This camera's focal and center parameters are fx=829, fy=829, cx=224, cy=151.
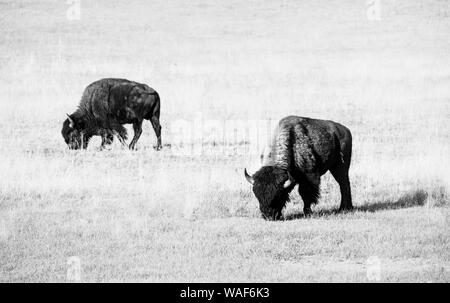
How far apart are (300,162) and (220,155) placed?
18.6 ft

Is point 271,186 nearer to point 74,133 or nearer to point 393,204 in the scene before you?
point 393,204

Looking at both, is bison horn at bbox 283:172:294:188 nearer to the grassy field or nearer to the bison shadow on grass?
the grassy field

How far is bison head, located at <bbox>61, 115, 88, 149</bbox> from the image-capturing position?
1839cm

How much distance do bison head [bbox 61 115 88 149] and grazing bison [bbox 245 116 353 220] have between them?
7653 millimetres

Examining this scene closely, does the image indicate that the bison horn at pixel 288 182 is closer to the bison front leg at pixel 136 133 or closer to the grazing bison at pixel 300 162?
the grazing bison at pixel 300 162

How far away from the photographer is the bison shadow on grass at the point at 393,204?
12.1m

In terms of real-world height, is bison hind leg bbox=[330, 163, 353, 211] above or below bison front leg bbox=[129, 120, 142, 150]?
below

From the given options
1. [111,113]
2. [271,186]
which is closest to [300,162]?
[271,186]

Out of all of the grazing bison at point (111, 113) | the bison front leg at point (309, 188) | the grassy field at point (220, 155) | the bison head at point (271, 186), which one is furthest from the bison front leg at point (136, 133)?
the bison head at point (271, 186)

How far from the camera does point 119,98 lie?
18.5 meters

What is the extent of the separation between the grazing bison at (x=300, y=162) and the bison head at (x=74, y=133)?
7653 millimetres

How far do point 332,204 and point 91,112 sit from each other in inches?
306

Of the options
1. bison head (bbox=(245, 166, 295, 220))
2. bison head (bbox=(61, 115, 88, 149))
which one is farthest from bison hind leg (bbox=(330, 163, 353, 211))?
bison head (bbox=(61, 115, 88, 149))

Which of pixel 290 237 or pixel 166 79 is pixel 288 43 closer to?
pixel 166 79
